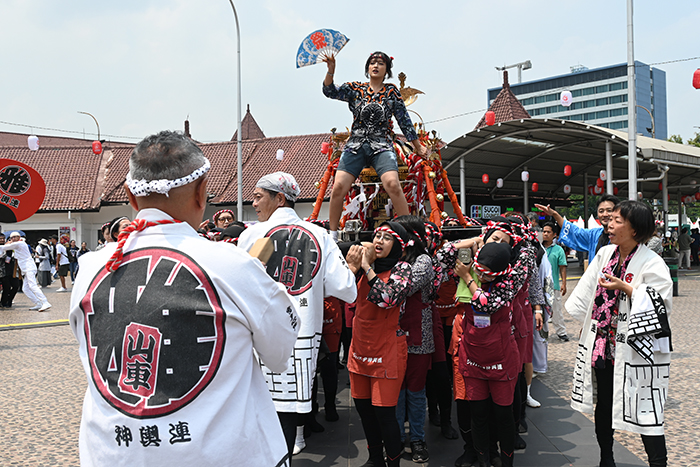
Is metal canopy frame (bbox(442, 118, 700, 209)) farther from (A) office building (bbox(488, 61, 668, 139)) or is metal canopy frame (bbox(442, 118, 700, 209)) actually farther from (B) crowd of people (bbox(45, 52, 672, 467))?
(A) office building (bbox(488, 61, 668, 139))

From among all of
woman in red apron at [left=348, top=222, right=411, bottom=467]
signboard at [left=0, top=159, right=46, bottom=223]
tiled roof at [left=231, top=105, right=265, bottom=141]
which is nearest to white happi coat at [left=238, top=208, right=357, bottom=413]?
woman in red apron at [left=348, top=222, right=411, bottom=467]

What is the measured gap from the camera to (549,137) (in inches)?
710

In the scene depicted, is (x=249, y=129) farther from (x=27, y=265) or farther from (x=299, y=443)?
(x=299, y=443)

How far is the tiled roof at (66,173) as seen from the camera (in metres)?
26.5

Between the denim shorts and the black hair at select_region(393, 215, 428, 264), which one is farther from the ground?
the denim shorts

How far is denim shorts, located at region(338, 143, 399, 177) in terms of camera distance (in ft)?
17.0

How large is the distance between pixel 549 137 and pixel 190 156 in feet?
58.7

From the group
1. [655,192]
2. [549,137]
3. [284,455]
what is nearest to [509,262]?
[284,455]

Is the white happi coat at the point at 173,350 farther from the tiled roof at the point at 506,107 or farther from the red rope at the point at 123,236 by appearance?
the tiled roof at the point at 506,107

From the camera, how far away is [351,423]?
5047mm

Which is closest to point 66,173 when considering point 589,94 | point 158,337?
point 158,337

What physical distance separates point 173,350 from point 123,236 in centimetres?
39

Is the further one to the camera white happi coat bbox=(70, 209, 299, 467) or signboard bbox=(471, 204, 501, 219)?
signboard bbox=(471, 204, 501, 219)

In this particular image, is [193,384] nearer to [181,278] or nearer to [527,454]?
A: [181,278]
